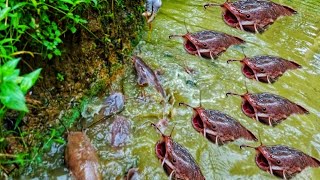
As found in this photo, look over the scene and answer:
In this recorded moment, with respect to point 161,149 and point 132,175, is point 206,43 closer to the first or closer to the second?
point 161,149

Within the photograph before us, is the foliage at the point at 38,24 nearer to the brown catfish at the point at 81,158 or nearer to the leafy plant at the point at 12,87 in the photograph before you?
the leafy plant at the point at 12,87

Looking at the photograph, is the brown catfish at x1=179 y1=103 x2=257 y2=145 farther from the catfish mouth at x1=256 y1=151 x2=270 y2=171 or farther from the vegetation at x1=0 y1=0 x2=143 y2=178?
the vegetation at x1=0 y1=0 x2=143 y2=178

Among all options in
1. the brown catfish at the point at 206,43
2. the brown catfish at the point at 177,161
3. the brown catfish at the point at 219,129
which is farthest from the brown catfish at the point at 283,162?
the brown catfish at the point at 206,43

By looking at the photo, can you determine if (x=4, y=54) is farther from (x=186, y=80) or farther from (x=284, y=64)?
(x=284, y=64)

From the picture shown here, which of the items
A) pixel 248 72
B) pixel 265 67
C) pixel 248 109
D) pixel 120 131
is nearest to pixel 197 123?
pixel 248 109

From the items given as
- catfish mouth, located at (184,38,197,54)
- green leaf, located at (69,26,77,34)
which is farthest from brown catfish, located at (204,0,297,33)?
green leaf, located at (69,26,77,34)

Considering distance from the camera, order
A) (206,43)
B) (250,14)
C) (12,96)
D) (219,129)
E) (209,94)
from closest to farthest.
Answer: (12,96) < (219,129) < (209,94) < (206,43) < (250,14)
